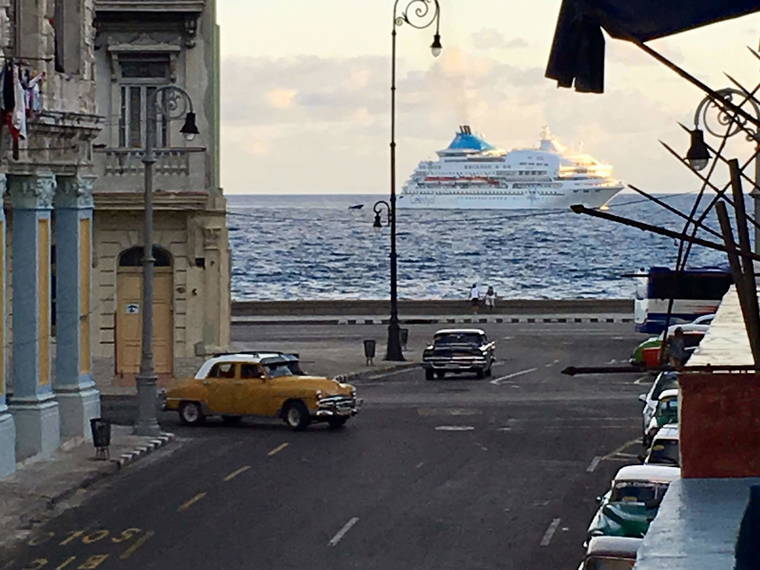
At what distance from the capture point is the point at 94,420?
31.6 meters

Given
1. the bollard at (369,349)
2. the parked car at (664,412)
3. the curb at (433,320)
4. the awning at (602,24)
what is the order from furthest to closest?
the curb at (433,320), the bollard at (369,349), the parked car at (664,412), the awning at (602,24)

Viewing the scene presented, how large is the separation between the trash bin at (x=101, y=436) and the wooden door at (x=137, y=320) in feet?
48.5

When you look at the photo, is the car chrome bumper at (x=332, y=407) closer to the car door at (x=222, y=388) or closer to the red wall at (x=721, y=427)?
the car door at (x=222, y=388)

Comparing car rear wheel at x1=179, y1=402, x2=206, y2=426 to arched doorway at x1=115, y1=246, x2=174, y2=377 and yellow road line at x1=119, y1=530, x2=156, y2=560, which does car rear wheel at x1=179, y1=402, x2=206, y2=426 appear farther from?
yellow road line at x1=119, y1=530, x2=156, y2=560

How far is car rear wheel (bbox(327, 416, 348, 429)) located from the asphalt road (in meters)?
0.30

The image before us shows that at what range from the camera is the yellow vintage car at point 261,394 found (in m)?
35.8

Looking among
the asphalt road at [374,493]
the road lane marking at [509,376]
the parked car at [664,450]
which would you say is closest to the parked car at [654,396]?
the asphalt road at [374,493]

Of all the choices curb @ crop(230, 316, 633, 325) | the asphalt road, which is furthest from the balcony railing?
curb @ crop(230, 316, 633, 325)

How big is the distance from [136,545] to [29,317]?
354 inches

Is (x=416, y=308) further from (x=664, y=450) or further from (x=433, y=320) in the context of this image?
(x=664, y=450)

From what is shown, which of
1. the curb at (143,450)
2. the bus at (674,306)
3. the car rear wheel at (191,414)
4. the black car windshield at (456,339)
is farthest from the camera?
the bus at (674,306)

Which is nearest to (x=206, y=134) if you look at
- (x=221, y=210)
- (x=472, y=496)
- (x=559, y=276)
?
(x=221, y=210)

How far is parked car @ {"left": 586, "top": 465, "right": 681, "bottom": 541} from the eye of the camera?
2039cm

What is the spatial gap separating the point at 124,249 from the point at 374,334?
20081mm
